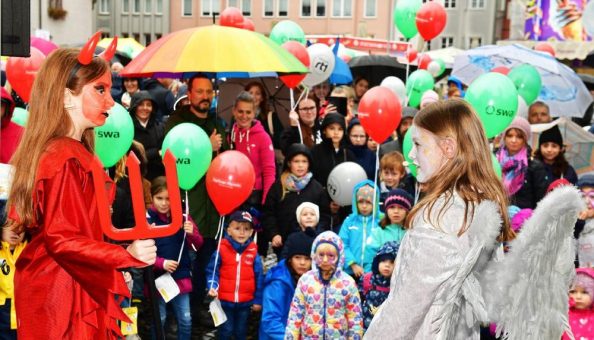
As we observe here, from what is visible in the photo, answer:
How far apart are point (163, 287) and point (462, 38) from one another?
43.8m

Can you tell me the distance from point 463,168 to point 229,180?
3716 mm

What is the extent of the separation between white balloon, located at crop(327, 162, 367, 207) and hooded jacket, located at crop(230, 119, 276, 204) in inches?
22.0

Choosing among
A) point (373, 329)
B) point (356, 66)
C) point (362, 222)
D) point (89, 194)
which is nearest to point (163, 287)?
point (362, 222)

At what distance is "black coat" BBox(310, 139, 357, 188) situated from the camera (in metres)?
8.54

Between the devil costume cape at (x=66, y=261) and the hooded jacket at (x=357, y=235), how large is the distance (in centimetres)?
395

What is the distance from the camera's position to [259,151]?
26.1 feet

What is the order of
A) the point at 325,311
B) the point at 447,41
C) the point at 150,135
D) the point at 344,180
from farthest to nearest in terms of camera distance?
the point at 447,41 < the point at 150,135 < the point at 344,180 < the point at 325,311

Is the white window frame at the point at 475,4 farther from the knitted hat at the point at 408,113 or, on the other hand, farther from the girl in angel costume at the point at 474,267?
the girl in angel costume at the point at 474,267

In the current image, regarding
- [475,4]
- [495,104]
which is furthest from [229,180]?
[475,4]

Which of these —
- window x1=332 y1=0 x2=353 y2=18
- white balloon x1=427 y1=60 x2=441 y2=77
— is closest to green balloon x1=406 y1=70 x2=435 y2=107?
white balloon x1=427 y1=60 x2=441 y2=77

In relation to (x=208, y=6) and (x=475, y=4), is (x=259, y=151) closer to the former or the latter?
(x=475, y=4)

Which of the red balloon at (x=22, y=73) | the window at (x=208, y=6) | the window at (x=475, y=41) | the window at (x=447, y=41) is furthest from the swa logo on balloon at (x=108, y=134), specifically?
the window at (x=208, y=6)

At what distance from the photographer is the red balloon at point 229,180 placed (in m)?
6.72

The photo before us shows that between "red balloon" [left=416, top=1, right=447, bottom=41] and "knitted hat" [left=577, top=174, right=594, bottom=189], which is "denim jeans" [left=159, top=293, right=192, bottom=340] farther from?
"red balloon" [left=416, top=1, right=447, bottom=41]
